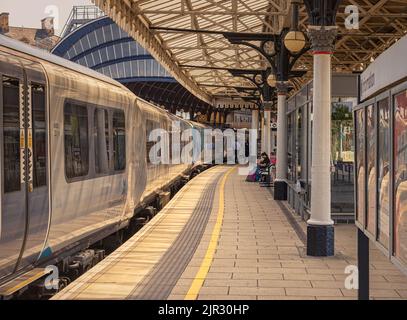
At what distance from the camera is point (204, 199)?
66.0 ft

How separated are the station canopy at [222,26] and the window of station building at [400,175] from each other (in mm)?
10024

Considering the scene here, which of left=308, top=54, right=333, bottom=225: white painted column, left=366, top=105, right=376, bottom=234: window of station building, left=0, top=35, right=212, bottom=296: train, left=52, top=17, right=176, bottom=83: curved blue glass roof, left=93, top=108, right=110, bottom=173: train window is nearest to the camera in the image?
left=366, top=105, right=376, bottom=234: window of station building

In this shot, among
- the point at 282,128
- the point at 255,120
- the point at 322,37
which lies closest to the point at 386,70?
the point at 322,37

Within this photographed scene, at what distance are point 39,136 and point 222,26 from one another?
602 inches

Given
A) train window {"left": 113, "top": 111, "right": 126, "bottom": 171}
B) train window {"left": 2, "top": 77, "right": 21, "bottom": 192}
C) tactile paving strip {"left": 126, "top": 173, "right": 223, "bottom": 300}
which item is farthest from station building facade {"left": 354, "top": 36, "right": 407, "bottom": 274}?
train window {"left": 113, "top": 111, "right": 126, "bottom": 171}

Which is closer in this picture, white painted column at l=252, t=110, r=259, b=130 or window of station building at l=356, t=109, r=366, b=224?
window of station building at l=356, t=109, r=366, b=224

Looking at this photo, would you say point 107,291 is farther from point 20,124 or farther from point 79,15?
point 79,15

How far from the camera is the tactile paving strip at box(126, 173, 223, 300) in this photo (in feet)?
24.2

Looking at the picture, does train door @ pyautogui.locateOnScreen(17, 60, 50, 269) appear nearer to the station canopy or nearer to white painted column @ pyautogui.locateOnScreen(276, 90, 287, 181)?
the station canopy

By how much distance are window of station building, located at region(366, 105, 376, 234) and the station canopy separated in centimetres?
901

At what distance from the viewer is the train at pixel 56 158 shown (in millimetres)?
5867

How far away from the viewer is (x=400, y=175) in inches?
163

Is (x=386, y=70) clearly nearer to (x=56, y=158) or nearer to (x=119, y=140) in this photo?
(x=56, y=158)

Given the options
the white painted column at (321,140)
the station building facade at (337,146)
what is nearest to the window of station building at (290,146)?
the station building facade at (337,146)
